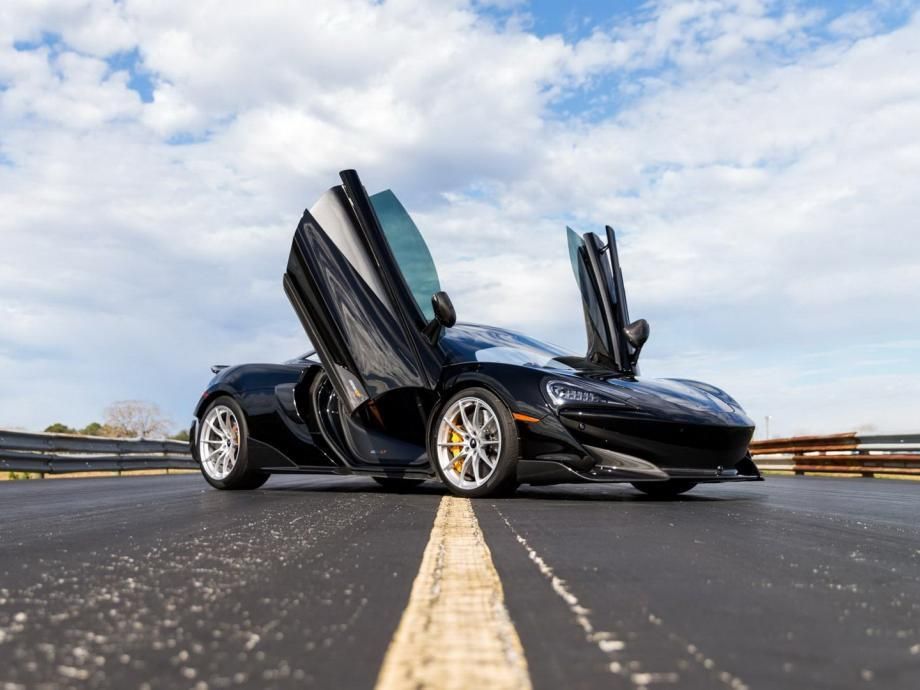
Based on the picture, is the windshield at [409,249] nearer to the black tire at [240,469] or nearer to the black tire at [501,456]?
the black tire at [501,456]

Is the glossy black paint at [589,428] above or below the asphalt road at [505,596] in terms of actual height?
above

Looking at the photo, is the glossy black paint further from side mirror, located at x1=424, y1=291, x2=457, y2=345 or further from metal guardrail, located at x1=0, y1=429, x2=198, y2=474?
metal guardrail, located at x1=0, y1=429, x2=198, y2=474

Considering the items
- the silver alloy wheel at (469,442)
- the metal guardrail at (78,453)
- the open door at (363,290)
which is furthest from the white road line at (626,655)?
the metal guardrail at (78,453)

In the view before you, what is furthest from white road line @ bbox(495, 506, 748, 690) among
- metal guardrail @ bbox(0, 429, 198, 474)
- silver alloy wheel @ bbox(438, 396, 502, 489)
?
metal guardrail @ bbox(0, 429, 198, 474)

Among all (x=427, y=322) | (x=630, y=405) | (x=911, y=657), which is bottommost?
(x=911, y=657)

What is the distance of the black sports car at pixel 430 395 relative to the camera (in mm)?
5988

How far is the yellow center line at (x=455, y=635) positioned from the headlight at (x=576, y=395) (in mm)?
2994

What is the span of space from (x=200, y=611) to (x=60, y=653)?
1.39 ft

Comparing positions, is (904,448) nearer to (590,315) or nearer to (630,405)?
(590,315)

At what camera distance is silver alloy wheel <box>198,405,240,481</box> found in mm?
7824

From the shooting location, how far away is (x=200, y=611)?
7.06 ft

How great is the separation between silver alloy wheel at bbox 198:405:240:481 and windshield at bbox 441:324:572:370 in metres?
2.13

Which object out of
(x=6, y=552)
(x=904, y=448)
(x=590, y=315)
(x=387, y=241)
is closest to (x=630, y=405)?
(x=590, y=315)

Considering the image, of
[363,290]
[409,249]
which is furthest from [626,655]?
[409,249]
